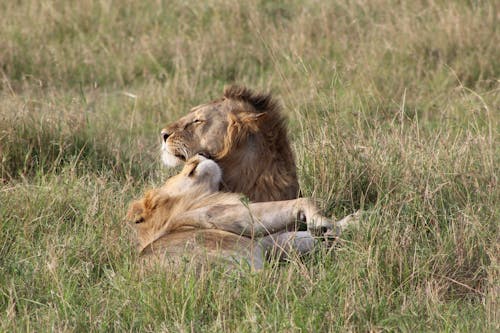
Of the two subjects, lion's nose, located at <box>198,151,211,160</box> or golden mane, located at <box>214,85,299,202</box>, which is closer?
golden mane, located at <box>214,85,299,202</box>

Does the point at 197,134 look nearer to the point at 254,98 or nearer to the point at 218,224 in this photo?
the point at 254,98

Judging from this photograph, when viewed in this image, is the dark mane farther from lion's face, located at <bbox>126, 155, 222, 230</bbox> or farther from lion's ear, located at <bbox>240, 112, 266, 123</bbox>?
lion's face, located at <bbox>126, 155, 222, 230</bbox>

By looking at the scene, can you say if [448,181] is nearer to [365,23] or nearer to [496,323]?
[496,323]

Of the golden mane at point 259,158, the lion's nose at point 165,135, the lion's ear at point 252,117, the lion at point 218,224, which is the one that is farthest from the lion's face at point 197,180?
the lion's nose at point 165,135

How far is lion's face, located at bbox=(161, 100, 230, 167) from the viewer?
4.96 meters

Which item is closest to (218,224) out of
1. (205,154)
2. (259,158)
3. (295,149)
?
(259,158)

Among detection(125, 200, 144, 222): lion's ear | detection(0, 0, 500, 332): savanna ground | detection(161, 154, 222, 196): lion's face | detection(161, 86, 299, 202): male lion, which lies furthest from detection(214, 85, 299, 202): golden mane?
detection(125, 200, 144, 222): lion's ear

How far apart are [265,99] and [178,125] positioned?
468 millimetres

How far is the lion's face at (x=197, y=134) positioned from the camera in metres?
4.96

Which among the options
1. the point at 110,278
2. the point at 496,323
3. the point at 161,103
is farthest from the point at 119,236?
the point at 161,103

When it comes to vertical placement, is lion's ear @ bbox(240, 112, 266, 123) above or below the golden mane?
above

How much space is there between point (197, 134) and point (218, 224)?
0.74 metres

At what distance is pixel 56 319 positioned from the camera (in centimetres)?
384

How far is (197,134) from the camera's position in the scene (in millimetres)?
5031
